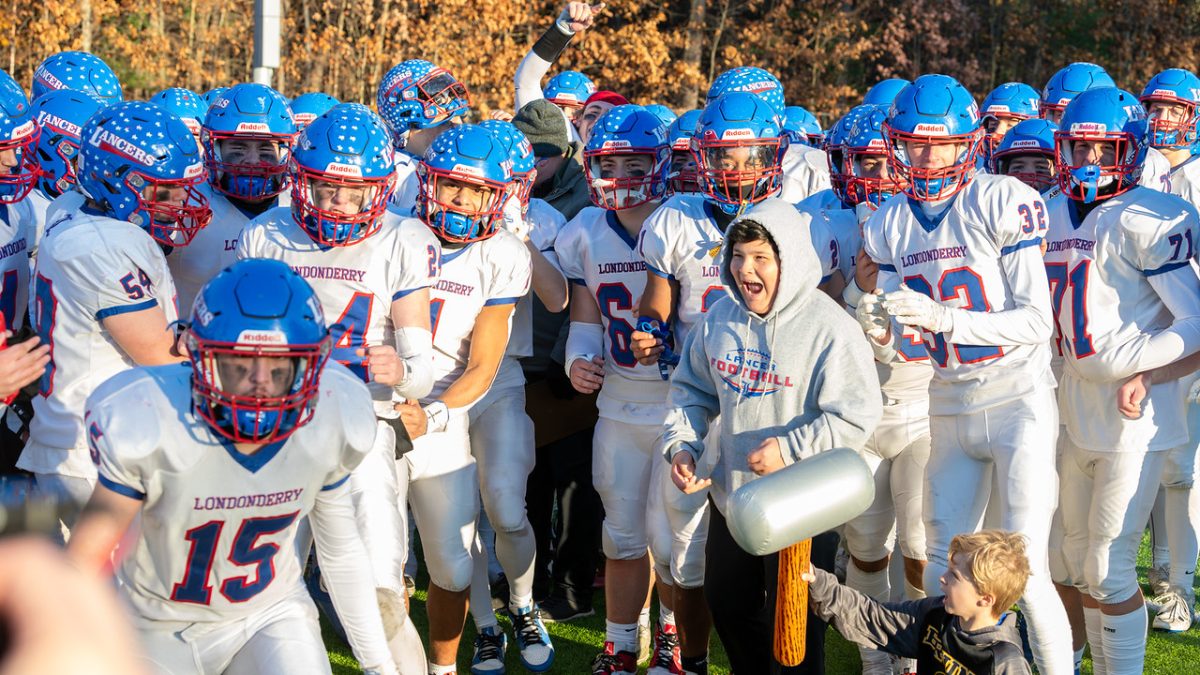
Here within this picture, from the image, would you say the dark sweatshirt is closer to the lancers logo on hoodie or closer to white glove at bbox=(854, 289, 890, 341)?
the lancers logo on hoodie

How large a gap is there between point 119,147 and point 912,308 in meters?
2.40

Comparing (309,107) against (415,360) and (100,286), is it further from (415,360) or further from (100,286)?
(100,286)

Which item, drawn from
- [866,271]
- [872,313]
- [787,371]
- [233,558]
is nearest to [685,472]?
[787,371]

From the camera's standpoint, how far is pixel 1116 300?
460 cm

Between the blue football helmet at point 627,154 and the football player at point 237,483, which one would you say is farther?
the blue football helmet at point 627,154

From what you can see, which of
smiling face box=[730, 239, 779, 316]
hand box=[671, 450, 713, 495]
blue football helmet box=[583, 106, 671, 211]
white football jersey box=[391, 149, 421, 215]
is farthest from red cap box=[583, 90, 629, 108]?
hand box=[671, 450, 713, 495]

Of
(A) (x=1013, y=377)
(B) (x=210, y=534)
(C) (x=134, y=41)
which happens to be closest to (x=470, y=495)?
(B) (x=210, y=534)

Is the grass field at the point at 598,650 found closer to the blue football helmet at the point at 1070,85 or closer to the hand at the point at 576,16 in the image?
the blue football helmet at the point at 1070,85

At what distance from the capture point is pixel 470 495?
473 cm

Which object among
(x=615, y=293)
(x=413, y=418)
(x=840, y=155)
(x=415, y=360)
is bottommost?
(x=413, y=418)

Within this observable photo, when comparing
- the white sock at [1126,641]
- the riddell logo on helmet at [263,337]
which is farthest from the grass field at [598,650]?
the riddell logo on helmet at [263,337]

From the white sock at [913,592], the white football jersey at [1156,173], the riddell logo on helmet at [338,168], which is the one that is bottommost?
the white sock at [913,592]

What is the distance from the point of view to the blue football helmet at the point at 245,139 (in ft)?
16.1

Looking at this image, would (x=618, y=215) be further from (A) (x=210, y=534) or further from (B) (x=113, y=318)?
(A) (x=210, y=534)
